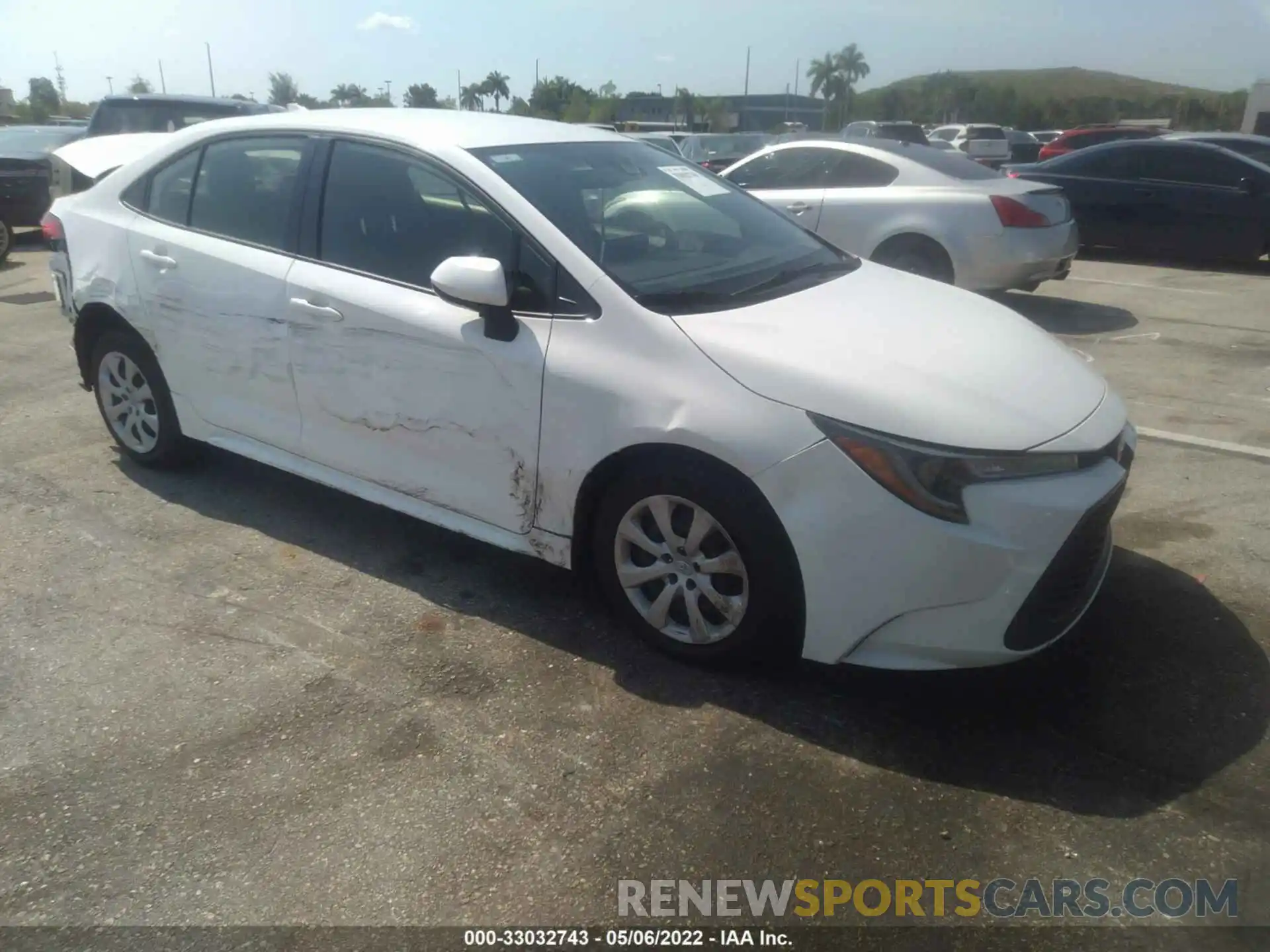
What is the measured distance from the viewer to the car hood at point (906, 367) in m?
2.87

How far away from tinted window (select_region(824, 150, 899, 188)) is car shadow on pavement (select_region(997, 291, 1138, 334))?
5.07 feet

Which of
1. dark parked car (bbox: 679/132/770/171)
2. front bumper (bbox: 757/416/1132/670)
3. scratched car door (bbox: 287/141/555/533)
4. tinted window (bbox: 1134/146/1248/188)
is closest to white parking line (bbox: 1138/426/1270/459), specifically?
front bumper (bbox: 757/416/1132/670)

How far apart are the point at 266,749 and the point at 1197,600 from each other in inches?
128

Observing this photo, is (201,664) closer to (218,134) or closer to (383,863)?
(383,863)

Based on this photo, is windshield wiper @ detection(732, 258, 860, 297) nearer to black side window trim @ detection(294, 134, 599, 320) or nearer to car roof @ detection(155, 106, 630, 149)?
black side window trim @ detection(294, 134, 599, 320)

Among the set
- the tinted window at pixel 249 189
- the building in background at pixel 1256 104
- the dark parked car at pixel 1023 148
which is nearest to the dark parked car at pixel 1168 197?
the tinted window at pixel 249 189

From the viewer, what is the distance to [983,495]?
279cm

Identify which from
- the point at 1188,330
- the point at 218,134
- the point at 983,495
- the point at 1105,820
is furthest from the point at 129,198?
the point at 1188,330

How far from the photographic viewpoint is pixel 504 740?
3006 mm

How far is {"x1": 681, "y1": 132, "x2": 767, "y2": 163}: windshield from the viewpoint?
1612 cm

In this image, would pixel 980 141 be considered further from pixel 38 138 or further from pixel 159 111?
pixel 38 138

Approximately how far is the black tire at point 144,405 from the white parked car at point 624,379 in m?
0.02

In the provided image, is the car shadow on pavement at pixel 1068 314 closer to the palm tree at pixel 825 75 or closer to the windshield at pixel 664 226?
the windshield at pixel 664 226

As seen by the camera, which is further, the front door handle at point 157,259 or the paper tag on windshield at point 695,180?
the front door handle at point 157,259
